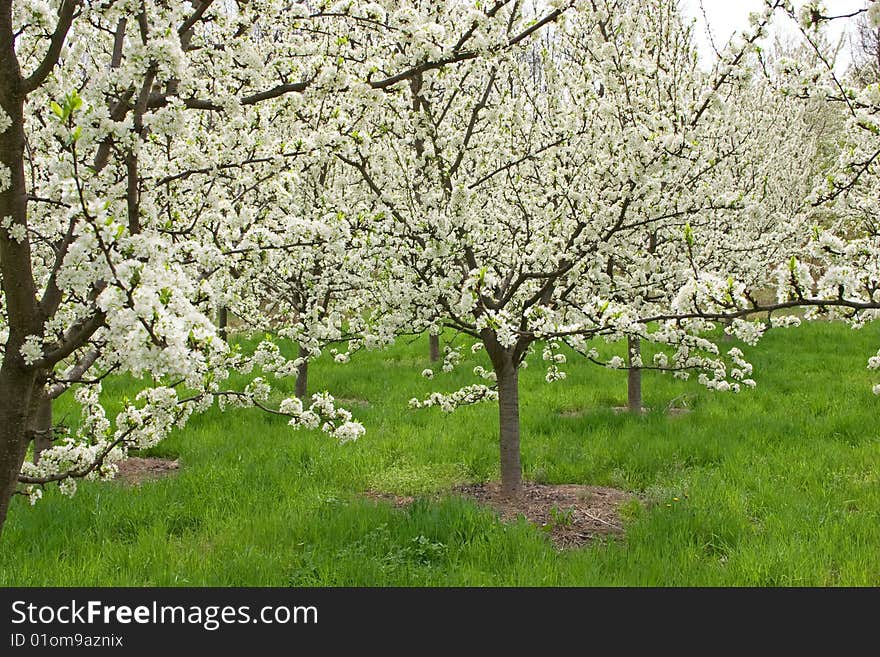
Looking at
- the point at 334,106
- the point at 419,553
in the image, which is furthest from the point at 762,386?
the point at 334,106

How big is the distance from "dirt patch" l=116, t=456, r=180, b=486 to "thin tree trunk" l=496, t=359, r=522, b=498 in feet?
12.3

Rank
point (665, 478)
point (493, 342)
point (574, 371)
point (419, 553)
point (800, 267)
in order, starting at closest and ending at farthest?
point (800, 267), point (419, 553), point (493, 342), point (665, 478), point (574, 371)

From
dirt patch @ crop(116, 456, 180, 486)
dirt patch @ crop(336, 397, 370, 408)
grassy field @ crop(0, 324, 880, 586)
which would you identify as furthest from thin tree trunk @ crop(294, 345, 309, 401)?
dirt patch @ crop(116, 456, 180, 486)

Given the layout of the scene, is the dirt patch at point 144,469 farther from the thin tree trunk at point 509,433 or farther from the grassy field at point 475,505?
the thin tree trunk at point 509,433

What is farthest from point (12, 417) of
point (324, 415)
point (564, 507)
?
point (564, 507)

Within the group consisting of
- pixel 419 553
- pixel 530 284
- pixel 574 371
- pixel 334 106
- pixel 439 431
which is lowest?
pixel 419 553

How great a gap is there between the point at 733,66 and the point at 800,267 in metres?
2.50

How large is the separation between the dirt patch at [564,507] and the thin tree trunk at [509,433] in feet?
0.46

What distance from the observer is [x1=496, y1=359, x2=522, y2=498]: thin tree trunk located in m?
6.15

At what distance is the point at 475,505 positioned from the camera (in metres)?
5.59

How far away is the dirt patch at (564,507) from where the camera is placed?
17.7ft

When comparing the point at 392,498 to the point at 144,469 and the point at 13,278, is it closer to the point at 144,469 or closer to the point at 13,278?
the point at 144,469

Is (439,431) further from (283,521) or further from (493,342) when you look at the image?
(283,521)

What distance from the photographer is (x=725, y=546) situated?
4.88 meters
